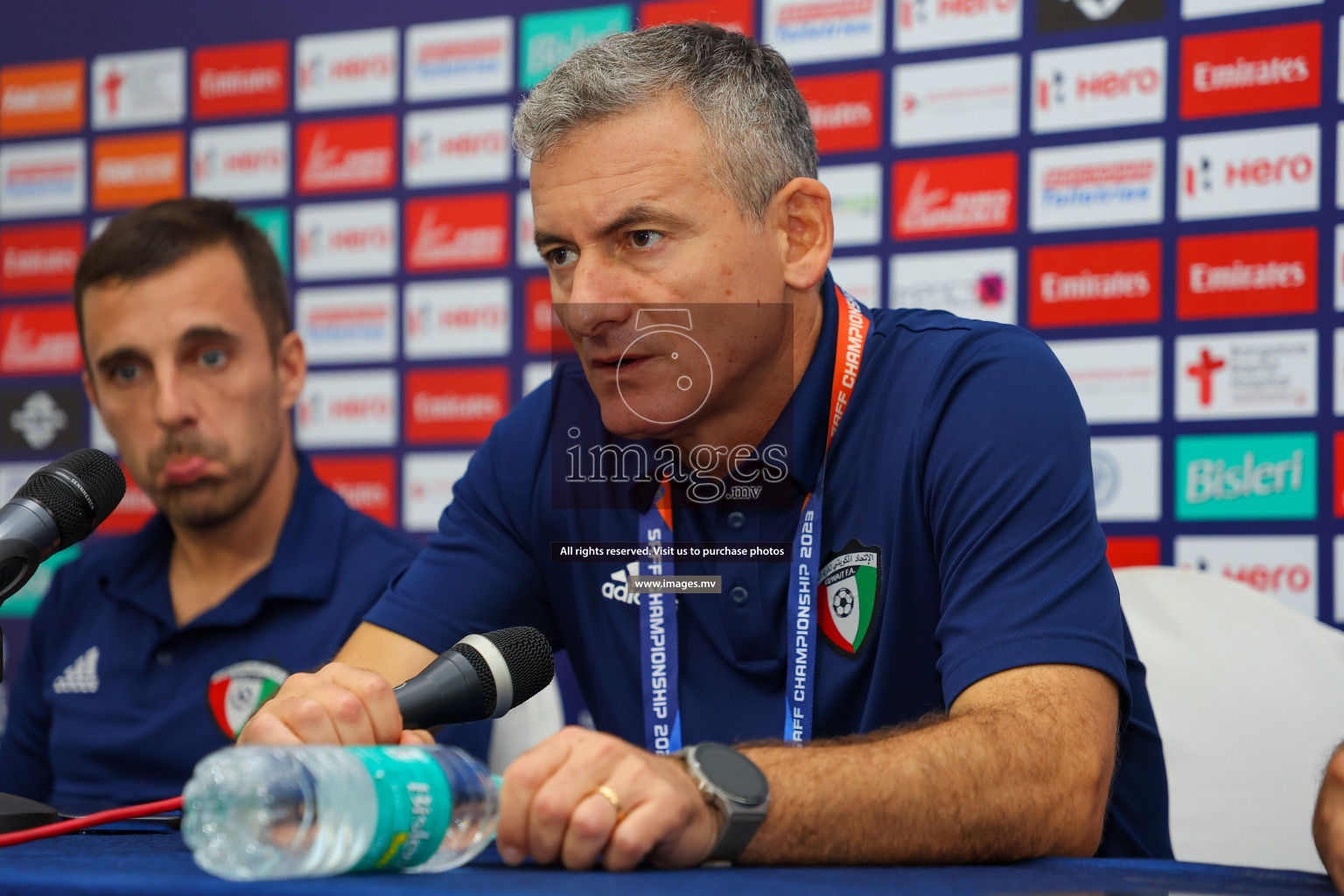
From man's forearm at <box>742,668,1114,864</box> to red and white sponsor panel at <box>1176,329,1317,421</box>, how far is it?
1667 mm

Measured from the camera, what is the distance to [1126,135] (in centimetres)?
242

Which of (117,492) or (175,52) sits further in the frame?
(175,52)

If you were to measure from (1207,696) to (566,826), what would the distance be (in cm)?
124

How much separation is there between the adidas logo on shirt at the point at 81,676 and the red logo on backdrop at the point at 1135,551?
1.96 meters

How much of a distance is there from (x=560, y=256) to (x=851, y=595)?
0.50 metres

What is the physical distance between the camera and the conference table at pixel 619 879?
23.4 inches

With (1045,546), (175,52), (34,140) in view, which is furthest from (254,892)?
(34,140)

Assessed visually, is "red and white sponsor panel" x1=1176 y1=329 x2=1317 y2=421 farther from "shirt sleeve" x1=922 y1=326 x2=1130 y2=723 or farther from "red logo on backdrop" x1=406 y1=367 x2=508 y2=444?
"red logo on backdrop" x1=406 y1=367 x2=508 y2=444

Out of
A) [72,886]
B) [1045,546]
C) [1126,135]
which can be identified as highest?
[1126,135]

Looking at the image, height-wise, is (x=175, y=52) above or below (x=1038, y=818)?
above

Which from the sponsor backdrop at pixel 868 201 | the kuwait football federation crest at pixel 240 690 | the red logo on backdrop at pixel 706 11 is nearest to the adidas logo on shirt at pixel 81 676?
the kuwait football federation crest at pixel 240 690

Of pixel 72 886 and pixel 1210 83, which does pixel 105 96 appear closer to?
pixel 1210 83

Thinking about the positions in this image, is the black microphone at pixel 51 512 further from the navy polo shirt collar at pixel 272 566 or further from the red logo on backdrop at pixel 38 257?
the red logo on backdrop at pixel 38 257

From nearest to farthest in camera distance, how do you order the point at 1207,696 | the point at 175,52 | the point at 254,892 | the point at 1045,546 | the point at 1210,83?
the point at 254,892, the point at 1045,546, the point at 1207,696, the point at 1210,83, the point at 175,52
